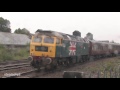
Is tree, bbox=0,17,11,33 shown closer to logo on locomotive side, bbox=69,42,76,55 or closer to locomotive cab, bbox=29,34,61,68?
logo on locomotive side, bbox=69,42,76,55

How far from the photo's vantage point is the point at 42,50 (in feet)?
53.5

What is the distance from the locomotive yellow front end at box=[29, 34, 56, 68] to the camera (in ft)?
52.6

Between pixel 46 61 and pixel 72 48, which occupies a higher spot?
pixel 72 48

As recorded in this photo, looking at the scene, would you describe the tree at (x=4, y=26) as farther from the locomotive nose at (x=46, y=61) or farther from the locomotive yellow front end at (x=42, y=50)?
the locomotive nose at (x=46, y=61)

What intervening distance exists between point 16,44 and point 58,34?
107ft

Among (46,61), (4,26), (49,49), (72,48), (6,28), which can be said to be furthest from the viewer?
(4,26)

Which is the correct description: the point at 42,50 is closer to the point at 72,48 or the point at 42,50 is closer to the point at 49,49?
the point at 49,49

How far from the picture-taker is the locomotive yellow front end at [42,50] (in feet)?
52.6

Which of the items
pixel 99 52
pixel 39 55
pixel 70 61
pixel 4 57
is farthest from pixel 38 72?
pixel 99 52

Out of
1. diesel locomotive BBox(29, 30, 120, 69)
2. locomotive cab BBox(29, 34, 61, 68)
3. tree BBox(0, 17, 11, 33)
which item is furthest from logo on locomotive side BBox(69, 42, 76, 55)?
tree BBox(0, 17, 11, 33)

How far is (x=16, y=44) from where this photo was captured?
48.3m

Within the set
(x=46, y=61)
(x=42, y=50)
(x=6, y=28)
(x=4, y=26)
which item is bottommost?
(x=46, y=61)

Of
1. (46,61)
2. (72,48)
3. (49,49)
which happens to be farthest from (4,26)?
(46,61)
